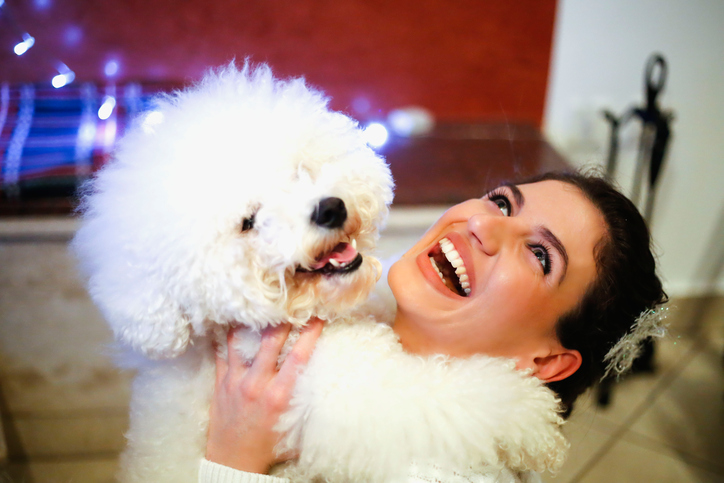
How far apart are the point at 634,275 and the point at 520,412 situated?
38 centimetres

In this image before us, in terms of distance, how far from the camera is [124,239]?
2.19ft

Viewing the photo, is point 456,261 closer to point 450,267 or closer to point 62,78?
point 450,267

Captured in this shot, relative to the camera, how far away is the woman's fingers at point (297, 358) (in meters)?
0.75

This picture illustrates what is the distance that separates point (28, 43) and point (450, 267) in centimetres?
150

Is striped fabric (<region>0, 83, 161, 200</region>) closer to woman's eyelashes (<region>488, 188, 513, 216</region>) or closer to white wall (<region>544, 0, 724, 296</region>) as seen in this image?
woman's eyelashes (<region>488, 188, 513, 216</region>)

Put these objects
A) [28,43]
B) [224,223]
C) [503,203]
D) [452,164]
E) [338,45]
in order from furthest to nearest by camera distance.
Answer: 1. [338,45]
2. [452,164]
3. [28,43]
4. [503,203]
5. [224,223]


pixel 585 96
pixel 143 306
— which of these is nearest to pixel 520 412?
pixel 143 306

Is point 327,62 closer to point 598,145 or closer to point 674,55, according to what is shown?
point 598,145

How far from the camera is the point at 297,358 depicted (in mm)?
753

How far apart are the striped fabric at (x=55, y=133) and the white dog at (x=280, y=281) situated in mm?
873

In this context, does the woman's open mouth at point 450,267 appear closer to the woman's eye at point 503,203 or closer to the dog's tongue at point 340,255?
the woman's eye at point 503,203

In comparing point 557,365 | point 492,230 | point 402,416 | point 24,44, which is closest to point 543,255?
point 492,230

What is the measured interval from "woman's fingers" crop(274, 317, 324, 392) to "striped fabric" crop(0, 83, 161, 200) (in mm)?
1078

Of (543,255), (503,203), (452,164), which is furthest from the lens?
(452,164)
